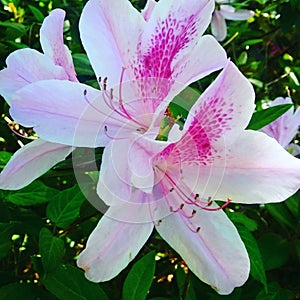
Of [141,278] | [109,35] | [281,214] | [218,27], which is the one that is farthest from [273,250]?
[218,27]

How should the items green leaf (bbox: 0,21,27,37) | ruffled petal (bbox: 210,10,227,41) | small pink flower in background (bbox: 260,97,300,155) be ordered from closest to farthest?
small pink flower in background (bbox: 260,97,300,155), green leaf (bbox: 0,21,27,37), ruffled petal (bbox: 210,10,227,41)

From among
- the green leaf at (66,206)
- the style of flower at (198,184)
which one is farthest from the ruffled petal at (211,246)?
the green leaf at (66,206)

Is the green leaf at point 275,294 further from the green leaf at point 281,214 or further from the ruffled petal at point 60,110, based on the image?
the ruffled petal at point 60,110

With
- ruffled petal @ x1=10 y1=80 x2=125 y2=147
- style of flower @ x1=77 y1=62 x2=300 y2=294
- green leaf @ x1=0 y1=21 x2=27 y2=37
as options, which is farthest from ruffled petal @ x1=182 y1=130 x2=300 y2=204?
green leaf @ x1=0 y1=21 x2=27 y2=37

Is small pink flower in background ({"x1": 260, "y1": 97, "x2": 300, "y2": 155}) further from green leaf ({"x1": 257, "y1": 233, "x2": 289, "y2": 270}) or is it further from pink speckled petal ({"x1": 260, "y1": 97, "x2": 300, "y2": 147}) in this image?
green leaf ({"x1": 257, "y1": 233, "x2": 289, "y2": 270})

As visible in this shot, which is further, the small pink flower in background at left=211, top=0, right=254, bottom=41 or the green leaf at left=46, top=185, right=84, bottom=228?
the small pink flower in background at left=211, top=0, right=254, bottom=41

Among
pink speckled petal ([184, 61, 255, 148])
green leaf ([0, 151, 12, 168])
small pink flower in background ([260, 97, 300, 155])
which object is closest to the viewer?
pink speckled petal ([184, 61, 255, 148])

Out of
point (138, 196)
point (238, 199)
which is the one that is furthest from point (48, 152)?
point (238, 199)

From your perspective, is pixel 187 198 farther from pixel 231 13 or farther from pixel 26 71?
pixel 231 13
